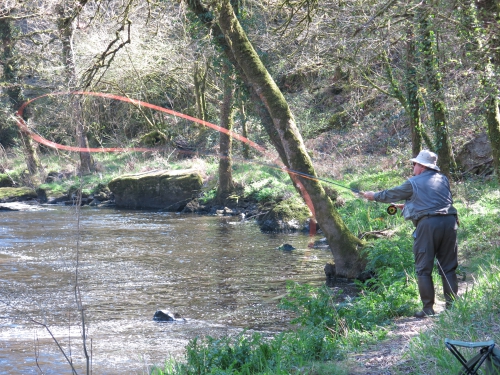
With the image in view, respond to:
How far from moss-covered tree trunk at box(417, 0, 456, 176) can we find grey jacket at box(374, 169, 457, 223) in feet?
10.5

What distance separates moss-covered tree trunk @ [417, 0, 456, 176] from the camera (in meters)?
10.1

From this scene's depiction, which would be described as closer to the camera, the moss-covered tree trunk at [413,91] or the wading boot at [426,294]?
the wading boot at [426,294]

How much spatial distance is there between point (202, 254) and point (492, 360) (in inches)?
399

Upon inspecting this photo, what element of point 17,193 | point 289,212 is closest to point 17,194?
point 17,193

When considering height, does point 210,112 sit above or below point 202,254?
above

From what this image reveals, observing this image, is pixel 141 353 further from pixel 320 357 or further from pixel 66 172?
pixel 66 172

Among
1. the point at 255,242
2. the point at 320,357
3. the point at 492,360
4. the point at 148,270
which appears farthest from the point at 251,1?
the point at 492,360

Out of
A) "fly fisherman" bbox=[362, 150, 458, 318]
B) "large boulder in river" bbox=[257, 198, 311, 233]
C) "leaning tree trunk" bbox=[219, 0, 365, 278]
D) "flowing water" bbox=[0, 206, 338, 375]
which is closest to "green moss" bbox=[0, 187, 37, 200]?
"flowing water" bbox=[0, 206, 338, 375]

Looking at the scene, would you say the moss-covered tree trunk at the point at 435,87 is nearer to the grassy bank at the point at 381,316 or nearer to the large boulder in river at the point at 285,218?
the grassy bank at the point at 381,316

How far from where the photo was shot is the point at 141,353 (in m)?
6.90

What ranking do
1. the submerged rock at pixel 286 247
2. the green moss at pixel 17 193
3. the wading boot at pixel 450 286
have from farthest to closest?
the green moss at pixel 17 193 < the submerged rock at pixel 286 247 < the wading boot at pixel 450 286

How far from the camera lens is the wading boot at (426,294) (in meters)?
6.64

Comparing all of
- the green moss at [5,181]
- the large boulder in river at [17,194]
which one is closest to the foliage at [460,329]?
the large boulder in river at [17,194]

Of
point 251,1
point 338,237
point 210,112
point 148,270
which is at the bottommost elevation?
point 148,270
